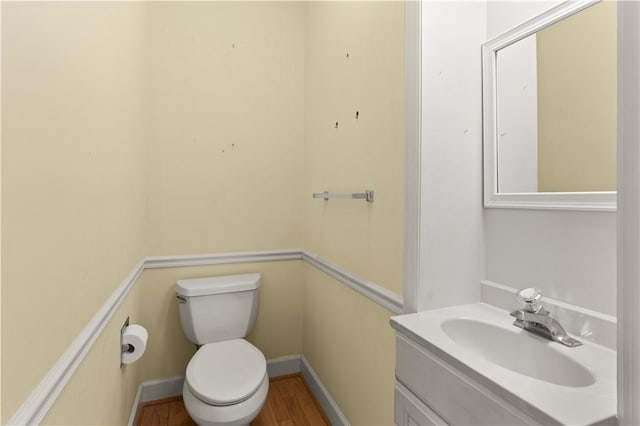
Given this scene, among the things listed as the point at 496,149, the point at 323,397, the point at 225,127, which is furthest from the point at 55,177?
the point at 323,397

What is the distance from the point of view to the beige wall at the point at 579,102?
89 cm

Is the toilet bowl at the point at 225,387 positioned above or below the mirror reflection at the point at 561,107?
below

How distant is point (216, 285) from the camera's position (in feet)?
6.16

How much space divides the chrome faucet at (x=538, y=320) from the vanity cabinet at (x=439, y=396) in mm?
280

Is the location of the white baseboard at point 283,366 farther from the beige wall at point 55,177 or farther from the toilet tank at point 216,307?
the beige wall at point 55,177

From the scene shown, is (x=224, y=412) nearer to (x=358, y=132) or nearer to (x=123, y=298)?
(x=123, y=298)

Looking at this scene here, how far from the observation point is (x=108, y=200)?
1.11 metres

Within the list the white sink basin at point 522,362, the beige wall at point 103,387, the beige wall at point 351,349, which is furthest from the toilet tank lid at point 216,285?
the white sink basin at point 522,362

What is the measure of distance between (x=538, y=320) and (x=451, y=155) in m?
0.54

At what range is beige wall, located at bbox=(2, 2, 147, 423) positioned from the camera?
53 centimetres

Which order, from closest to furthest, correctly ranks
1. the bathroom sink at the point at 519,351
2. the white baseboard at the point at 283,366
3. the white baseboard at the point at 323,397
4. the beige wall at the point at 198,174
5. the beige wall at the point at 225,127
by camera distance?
the beige wall at the point at 198,174
the bathroom sink at the point at 519,351
the white baseboard at the point at 323,397
the beige wall at the point at 225,127
the white baseboard at the point at 283,366

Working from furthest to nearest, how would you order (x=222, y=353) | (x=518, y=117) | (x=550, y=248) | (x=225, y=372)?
1. (x=222, y=353)
2. (x=225, y=372)
3. (x=518, y=117)
4. (x=550, y=248)

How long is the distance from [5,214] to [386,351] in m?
1.16

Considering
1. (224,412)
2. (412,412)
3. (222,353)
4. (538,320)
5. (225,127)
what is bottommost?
(224,412)
